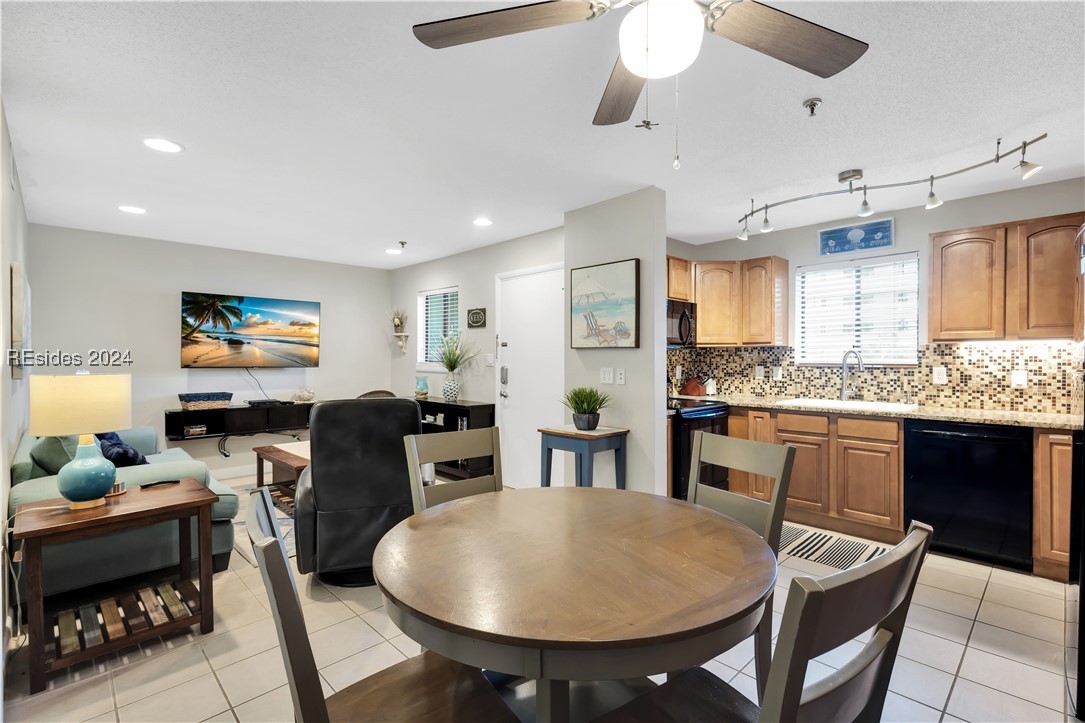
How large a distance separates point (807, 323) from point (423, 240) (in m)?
3.69

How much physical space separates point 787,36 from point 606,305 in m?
2.43

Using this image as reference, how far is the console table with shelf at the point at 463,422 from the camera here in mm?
5016

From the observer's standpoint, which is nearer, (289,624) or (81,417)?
(289,624)

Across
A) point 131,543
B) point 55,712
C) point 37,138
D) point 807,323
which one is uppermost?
point 37,138

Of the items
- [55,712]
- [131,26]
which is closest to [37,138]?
[131,26]

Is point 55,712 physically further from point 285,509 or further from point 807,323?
point 807,323

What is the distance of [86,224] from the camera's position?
4504 mm

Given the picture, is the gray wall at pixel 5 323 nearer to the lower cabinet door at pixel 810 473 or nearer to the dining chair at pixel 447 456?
the dining chair at pixel 447 456

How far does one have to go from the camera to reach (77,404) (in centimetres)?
218

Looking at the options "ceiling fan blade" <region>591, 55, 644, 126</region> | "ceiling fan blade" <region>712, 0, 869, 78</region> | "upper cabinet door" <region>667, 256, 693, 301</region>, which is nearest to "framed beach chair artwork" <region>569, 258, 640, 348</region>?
"upper cabinet door" <region>667, 256, 693, 301</region>

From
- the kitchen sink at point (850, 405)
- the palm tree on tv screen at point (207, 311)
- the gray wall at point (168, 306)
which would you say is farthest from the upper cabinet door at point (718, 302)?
the palm tree on tv screen at point (207, 311)

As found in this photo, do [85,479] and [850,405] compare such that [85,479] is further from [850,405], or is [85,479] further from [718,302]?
[850,405]

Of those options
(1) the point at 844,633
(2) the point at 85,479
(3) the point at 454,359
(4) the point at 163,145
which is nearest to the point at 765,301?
(3) the point at 454,359

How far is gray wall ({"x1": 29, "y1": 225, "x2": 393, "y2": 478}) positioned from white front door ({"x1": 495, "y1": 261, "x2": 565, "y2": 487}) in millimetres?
2365
